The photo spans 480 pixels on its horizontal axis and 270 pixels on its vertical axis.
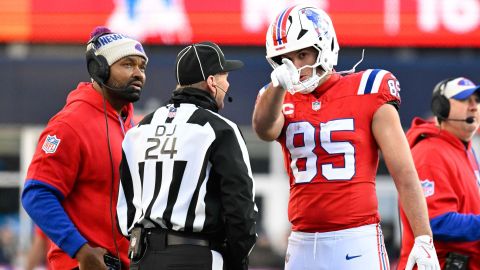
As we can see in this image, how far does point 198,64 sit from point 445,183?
6.26 feet

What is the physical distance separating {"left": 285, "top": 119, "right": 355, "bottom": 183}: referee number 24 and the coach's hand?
3.50 ft

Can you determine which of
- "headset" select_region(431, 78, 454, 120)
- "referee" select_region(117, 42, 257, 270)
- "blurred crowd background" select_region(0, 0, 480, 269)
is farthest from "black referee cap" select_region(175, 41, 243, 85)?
"blurred crowd background" select_region(0, 0, 480, 269)

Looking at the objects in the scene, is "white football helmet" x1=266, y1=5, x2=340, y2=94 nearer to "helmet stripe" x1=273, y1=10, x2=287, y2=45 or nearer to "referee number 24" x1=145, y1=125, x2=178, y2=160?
"helmet stripe" x1=273, y1=10, x2=287, y2=45

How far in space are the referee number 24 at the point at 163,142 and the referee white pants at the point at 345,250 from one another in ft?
2.79

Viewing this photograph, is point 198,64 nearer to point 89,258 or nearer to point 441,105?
point 89,258

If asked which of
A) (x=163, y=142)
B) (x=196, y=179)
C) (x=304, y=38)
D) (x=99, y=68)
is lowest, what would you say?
(x=196, y=179)

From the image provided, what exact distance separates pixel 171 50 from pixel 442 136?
10.6 m

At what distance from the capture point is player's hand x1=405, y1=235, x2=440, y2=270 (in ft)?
17.3

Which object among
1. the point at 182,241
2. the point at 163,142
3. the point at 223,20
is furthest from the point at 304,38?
the point at 223,20

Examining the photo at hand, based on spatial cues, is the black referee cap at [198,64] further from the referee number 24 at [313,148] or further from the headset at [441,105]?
the headset at [441,105]

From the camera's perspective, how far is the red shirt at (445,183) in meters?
6.45

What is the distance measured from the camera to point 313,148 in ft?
17.9

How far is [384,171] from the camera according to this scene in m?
16.9

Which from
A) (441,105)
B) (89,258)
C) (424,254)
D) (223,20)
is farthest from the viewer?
(223,20)
